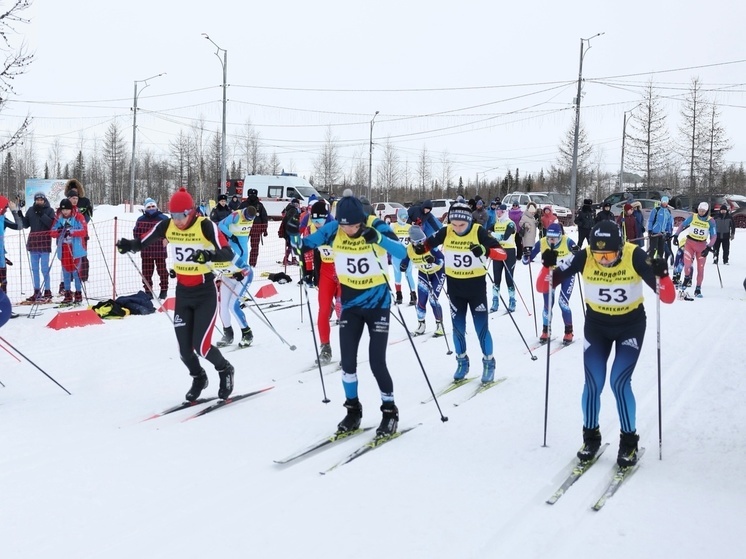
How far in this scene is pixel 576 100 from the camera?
28.3 m

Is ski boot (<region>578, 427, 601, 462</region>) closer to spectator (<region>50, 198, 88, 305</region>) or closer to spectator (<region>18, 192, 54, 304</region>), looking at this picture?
spectator (<region>50, 198, 88, 305</region>)

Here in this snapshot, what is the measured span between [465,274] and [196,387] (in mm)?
3132

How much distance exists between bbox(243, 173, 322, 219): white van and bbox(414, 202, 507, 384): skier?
25284 mm

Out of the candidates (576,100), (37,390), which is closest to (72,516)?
(37,390)

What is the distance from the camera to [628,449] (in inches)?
186

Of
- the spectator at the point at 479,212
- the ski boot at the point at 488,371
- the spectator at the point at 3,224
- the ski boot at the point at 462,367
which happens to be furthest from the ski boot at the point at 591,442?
the spectator at the point at 3,224

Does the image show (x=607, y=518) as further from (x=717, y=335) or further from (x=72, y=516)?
(x=717, y=335)

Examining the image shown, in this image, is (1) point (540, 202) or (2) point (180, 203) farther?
(1) point (540, 202)

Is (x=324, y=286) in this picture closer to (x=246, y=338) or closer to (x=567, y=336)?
(x=246, y=338)

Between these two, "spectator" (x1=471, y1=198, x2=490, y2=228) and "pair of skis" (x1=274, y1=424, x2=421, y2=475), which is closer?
"pair of skis" (x1=274, y1=424, x2=421, y2=475)

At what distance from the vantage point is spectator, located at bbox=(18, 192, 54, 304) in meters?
11.2

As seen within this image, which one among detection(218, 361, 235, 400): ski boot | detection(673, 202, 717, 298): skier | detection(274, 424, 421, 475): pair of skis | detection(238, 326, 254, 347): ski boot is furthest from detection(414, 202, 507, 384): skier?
detection(673, 202, 717, 298): skier

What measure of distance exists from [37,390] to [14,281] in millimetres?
9405

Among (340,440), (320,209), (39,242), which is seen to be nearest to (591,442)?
(340,440)
